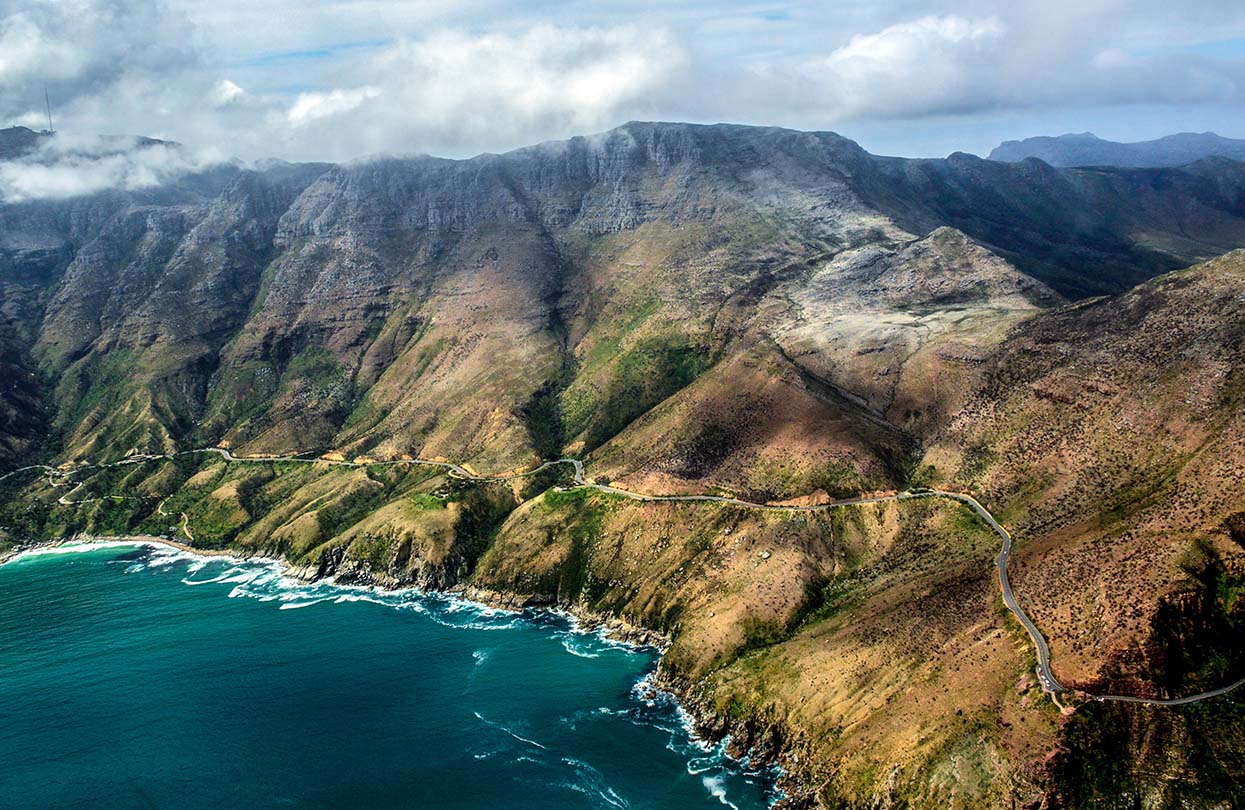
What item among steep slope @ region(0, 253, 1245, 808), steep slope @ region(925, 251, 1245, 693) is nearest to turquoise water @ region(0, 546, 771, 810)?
steep slope @ region(0, 253, 1245, 808)

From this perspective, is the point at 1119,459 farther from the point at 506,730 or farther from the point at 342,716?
the point at 342,716

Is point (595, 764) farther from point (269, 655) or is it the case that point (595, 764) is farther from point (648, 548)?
point (269, 655)

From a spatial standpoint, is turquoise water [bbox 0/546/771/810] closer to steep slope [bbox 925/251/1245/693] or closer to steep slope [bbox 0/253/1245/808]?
steep slope [bbox 0/253/1245/808]

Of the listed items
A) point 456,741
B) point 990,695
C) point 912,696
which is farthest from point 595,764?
point 990,695

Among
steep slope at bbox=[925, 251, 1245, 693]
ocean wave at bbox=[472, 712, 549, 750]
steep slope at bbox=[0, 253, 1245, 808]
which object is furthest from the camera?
ocean wave at bbox=[472, 712, 549, 750]

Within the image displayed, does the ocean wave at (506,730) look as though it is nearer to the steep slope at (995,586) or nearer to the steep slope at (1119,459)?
the steep slope at (995,586)

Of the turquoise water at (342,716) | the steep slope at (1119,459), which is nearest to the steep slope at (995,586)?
the steep slope at (1119,459)

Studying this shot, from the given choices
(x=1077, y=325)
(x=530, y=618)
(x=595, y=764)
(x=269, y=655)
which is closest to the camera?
(x=595, y=764)

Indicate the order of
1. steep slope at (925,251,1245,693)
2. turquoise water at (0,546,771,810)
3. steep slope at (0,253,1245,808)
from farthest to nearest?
turquoise water at (0,546,771,810)
steep slope at (925,251,1245,693)
steep slope at (0,253,1245,808)

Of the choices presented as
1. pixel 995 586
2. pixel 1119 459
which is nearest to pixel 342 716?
pixel 995 586
